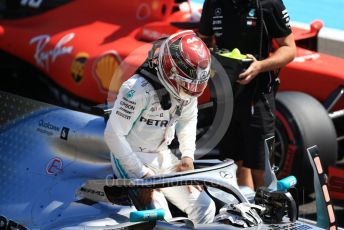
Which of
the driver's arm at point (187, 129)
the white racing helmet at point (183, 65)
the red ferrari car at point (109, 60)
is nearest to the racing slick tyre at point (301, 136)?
the red ferrari car at point (109, 60)

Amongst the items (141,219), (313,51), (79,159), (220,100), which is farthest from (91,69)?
(141,219)

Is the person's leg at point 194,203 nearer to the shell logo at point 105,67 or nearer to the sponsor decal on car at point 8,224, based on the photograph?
the sponsor decal on car at point 8,224

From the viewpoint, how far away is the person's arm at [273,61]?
5369mm

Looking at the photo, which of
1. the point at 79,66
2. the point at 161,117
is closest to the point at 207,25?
the point at 161,117

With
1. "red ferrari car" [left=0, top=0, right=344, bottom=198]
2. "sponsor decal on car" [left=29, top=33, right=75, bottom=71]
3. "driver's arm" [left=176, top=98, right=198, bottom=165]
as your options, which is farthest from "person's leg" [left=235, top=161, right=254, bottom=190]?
"sponsor decal on car" [left=29, top=33, right=75, bottom=71]

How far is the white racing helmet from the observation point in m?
4.32

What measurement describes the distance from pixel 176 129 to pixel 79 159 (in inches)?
22.4

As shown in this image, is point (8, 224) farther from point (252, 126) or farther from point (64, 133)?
point (252, 126)

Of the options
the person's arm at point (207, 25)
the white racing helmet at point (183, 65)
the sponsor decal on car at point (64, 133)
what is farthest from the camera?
the person's arm at point (207, 25)

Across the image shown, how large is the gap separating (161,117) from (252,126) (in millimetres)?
1239

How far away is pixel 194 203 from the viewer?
4.53 m

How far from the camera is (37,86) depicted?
27.1ft

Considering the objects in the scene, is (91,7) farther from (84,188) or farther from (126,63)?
(84,188)

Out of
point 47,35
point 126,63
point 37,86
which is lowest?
point 37,86
